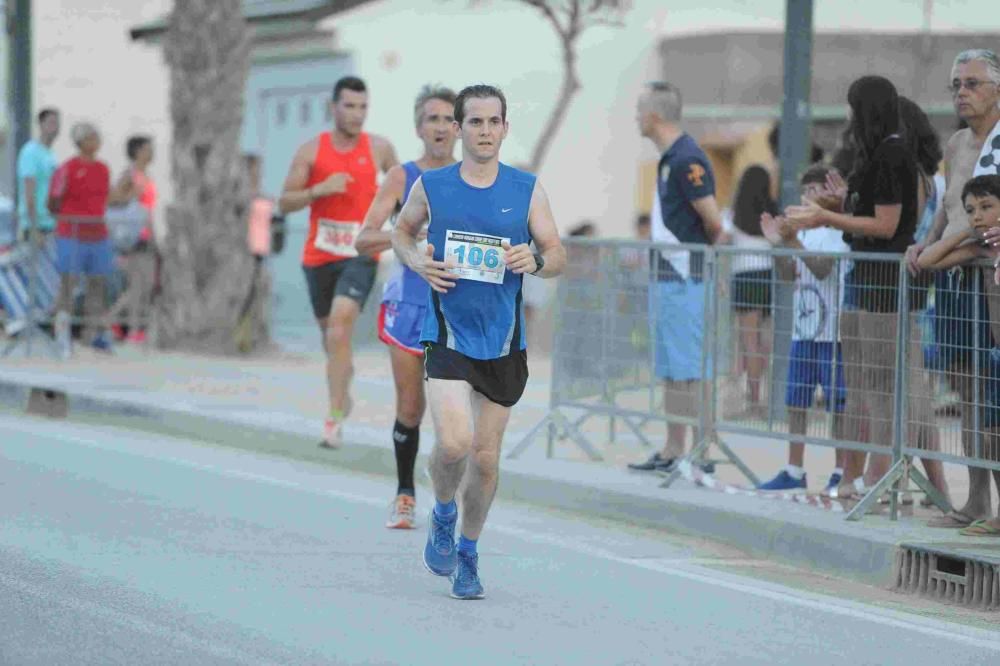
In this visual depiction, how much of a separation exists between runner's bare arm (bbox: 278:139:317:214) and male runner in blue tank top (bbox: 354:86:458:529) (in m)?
2.05

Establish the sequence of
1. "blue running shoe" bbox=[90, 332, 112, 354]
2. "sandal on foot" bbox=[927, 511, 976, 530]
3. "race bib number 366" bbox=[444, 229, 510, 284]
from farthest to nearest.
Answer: "blue running shoe" bbox=[90, 332, 112, 354] → "sandal on foot" bbox=[927, 511, 976, 530] → "race bib number 366" bbox=[444, 229, 510, 284]

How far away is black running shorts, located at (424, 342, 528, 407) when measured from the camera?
820cm

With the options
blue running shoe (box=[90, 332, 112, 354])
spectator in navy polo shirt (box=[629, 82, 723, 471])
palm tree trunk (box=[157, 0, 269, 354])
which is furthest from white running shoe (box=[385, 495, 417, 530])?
palm tree trunk (box=[157, 0, 269, 354])

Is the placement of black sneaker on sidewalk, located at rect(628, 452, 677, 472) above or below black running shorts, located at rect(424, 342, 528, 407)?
below

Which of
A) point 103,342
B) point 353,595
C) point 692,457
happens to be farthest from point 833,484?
point 103,342

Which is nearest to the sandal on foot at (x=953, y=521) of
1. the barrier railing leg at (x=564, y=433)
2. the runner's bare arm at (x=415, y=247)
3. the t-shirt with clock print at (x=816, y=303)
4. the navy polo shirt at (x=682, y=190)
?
the t-shirt with clock print at (x=816, y=303)

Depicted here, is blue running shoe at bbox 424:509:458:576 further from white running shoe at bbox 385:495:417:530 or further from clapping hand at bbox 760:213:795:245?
clapping hand at bbox 760:213:795:245

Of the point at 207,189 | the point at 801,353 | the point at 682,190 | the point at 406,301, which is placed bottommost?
the point at 801,353

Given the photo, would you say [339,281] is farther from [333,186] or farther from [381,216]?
[381,216]

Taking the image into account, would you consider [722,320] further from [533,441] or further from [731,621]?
[731,621]

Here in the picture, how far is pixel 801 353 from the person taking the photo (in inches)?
414

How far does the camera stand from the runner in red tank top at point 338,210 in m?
12.4

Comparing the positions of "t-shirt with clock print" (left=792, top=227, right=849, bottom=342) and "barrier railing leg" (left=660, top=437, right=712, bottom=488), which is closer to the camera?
"t-shirt with clock print" (left=792, top=227, right=849, bottom=342)

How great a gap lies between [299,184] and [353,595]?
487cm
